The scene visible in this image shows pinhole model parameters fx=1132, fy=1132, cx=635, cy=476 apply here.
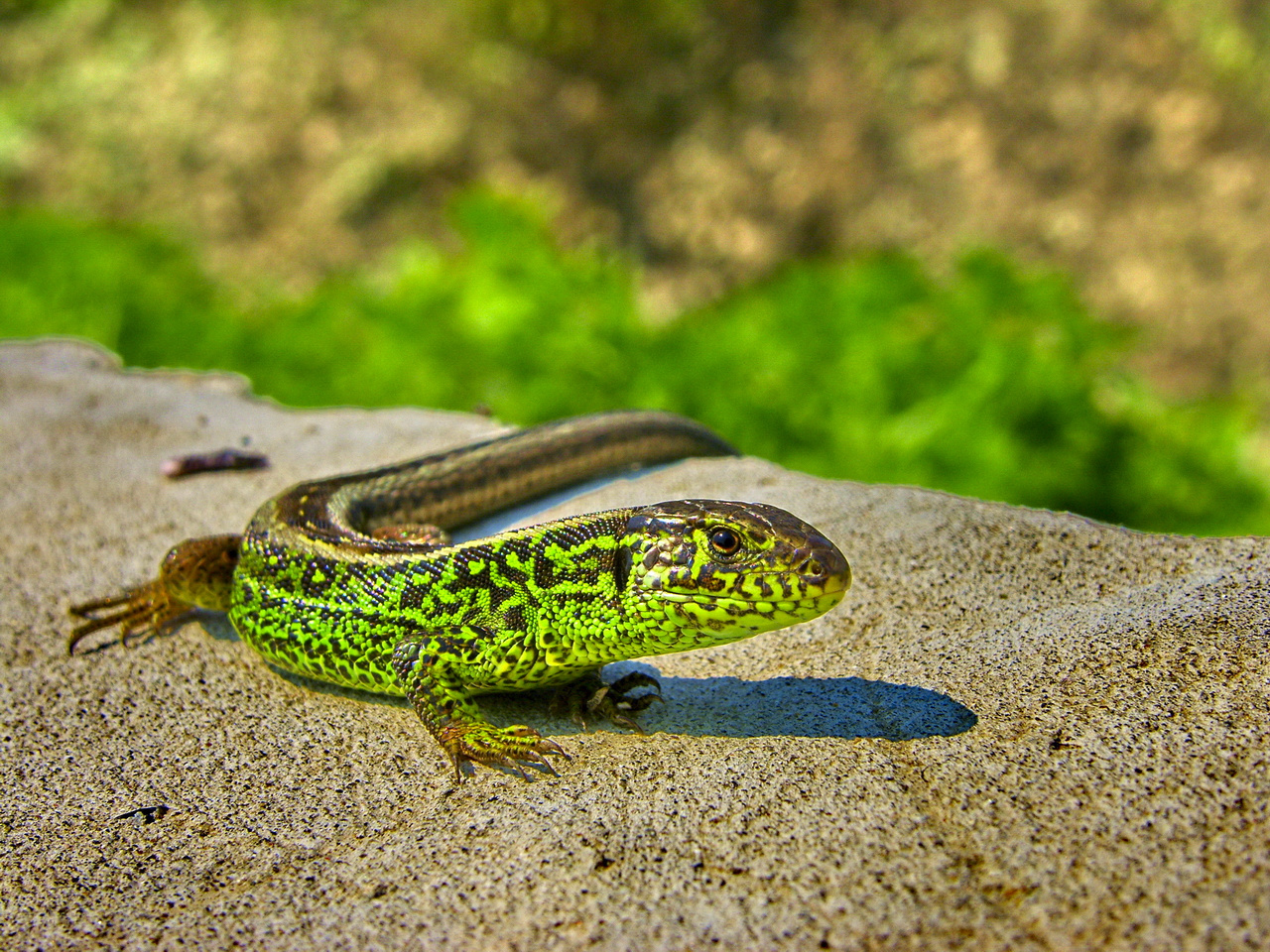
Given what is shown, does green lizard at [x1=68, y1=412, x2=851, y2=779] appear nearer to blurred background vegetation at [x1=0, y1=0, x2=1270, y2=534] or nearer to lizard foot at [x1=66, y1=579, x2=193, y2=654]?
lizard foot at [x1=66, y1=579, x2=193, y2=654]

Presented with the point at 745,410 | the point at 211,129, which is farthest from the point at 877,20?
the point at 211,129

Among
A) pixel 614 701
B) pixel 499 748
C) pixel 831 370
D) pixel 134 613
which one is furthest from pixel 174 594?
pixel 831 370

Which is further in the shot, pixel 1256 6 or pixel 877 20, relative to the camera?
pixel 877 20

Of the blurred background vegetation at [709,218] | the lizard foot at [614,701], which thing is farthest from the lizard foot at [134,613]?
the blurred background vegetation at [709,218]

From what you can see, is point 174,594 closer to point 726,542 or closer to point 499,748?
point 499,748

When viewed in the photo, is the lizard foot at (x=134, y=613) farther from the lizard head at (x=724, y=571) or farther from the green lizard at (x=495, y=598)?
the lizard head at (x=724, y=571)

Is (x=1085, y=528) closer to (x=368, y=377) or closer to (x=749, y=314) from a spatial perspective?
(x=749, y=314)

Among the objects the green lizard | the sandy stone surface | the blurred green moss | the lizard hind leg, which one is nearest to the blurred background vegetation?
the blurred green moss
